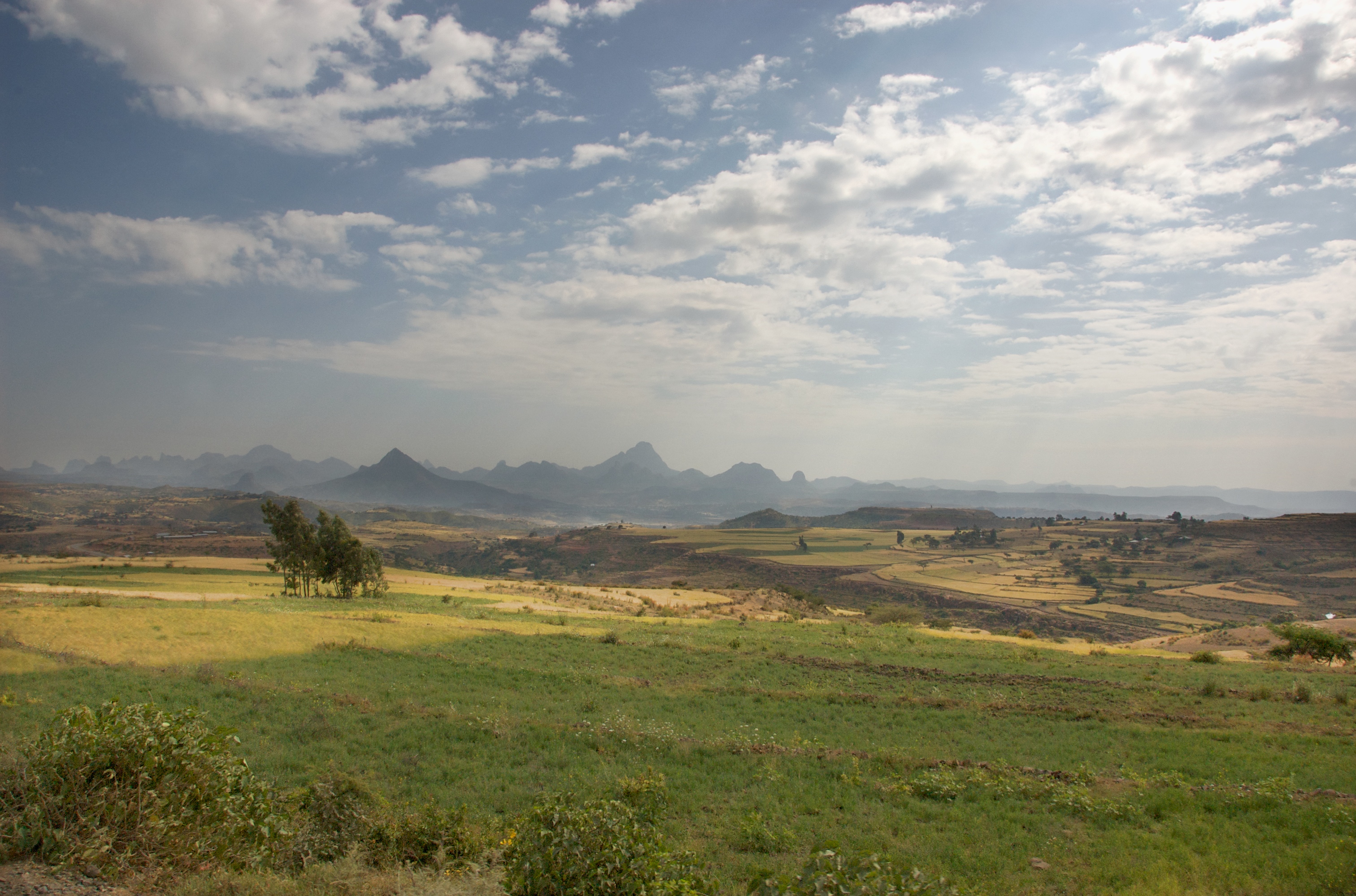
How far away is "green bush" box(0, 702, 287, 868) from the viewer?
20.3 feet

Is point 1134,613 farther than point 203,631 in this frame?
Yes

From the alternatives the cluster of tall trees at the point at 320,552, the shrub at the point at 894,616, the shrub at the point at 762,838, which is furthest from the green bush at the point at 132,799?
the shrub at the point at 894,616

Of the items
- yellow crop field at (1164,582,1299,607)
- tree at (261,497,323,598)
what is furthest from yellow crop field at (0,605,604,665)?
yellow crop field at (1164,582,1299,607)

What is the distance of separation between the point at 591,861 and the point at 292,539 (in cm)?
5425

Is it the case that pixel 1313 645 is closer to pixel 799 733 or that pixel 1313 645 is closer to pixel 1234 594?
pixel 799 733

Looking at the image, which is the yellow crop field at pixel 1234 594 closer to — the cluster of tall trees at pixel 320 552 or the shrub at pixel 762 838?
the shrub at pixel 762 838

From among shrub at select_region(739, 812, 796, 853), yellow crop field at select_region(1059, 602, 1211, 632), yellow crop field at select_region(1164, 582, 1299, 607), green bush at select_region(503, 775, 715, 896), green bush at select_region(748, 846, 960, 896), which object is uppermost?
green bush at select_region(748, 846, 960, 896)

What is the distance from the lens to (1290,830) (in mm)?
10094

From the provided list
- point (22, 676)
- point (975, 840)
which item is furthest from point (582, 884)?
point (22, 676)

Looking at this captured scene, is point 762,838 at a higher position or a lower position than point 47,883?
lower

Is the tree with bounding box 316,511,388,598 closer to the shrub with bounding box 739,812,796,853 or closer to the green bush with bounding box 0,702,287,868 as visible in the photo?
the green bush with bounding box 0,702,287,868

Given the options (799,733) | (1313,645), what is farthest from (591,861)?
(1313,645)

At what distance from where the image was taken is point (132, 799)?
6645mm

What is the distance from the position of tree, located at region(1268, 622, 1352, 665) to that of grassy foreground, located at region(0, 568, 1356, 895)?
215 inches
